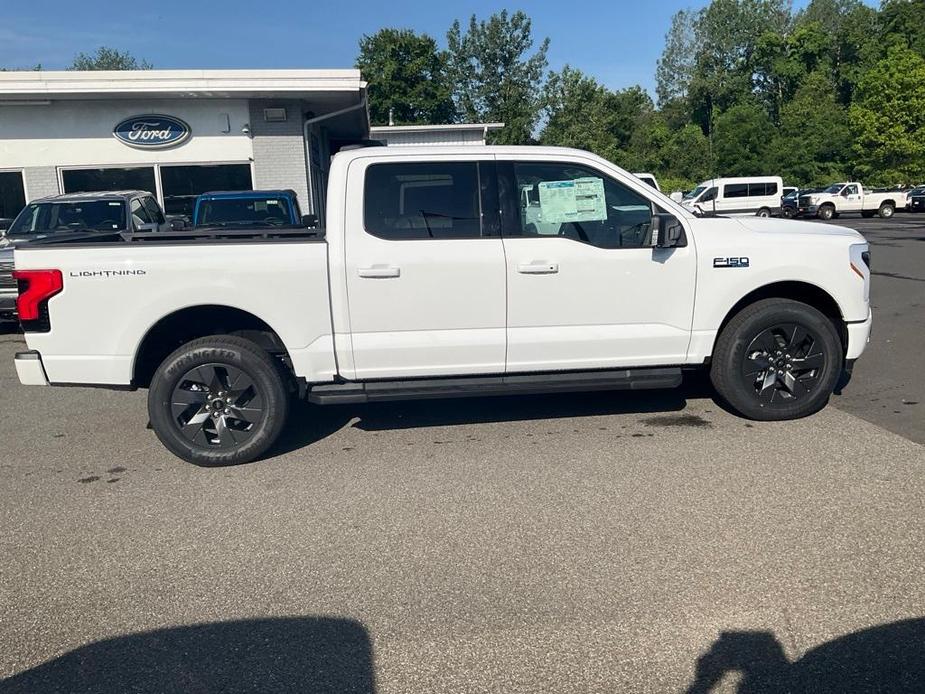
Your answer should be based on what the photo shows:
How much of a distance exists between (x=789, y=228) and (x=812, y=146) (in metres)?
56.3

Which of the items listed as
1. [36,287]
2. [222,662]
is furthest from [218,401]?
[222,662]

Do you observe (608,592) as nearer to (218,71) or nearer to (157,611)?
(157,611)

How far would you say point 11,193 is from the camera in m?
17.0

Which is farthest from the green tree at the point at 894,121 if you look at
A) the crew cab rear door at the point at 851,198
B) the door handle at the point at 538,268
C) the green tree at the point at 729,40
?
the door handle at the point at 538,268

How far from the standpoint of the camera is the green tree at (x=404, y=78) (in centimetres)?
6588

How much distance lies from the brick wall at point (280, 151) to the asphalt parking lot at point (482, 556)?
11.7 metres

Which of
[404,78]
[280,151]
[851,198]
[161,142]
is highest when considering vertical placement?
[404,78]

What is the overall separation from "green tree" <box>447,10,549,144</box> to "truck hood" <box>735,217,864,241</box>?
2731 inches

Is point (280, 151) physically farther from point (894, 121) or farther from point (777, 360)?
point (894, 121)

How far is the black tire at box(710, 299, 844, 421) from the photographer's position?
5672 millimetres

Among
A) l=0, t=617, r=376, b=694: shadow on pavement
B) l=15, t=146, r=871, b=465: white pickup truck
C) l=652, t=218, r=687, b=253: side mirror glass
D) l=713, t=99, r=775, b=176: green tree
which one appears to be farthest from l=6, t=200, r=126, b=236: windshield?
l=713, t=99, r=775, b=176: green tree

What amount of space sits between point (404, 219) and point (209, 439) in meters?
1.98

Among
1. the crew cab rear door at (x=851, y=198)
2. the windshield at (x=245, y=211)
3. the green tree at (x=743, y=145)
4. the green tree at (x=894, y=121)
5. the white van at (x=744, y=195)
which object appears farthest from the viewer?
the green tree at (x=743, y=145)

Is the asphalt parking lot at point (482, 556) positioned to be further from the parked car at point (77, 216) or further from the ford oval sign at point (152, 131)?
the ford oval sign at point (152, 131)
